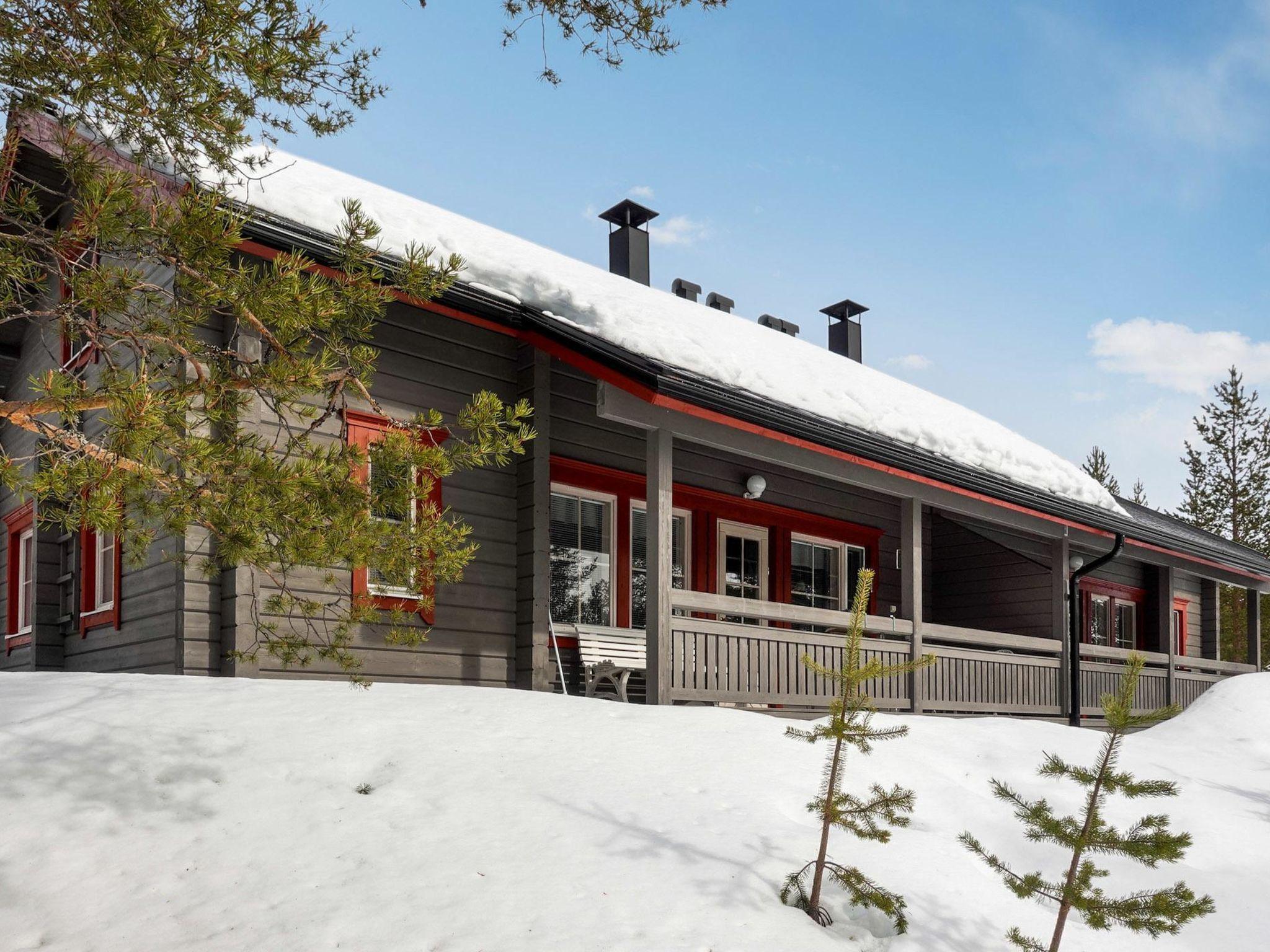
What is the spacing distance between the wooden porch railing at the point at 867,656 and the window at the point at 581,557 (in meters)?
0.97

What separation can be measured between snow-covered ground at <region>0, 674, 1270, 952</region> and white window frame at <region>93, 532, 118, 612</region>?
225 centimetres

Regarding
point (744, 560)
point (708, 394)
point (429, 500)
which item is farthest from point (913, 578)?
point (429, 500)

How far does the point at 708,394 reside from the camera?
7852 millimetres

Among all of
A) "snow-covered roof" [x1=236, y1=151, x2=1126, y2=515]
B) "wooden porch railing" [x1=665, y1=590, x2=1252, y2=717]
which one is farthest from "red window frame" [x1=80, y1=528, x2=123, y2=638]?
"wooden porch railing" [x1=665, y1=590, x2=1252, y2=717]

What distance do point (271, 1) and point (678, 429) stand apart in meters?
4.44

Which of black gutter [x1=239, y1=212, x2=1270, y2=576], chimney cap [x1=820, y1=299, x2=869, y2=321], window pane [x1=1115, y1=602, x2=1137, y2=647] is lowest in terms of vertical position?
window pane [x1=1115, y1=602, x2=1137, y2=647]

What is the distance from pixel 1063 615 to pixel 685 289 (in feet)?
22.7

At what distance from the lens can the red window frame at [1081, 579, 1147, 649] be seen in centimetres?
1675

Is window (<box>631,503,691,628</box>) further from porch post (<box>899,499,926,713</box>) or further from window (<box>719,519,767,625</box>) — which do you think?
porch post (<box>899,499,926,713</box>)

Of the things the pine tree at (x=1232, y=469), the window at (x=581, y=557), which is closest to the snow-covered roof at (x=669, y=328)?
the window at (x=581, y=557)

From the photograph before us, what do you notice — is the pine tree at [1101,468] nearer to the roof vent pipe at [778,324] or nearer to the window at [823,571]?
the roof vent pipe at [778,324]

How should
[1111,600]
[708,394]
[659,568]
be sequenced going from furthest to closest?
1. [1111,600]
2. [659,568]
3. [708,394]

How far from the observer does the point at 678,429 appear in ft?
27.1

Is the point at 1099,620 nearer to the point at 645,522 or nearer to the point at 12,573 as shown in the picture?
the point at 645,522
